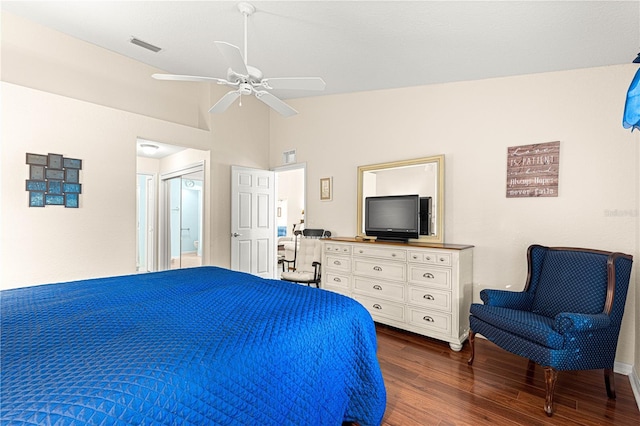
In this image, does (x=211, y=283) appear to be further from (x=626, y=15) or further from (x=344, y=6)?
(x=626, y=15)

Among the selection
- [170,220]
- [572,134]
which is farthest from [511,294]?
[170,220]

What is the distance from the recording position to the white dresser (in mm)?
3029

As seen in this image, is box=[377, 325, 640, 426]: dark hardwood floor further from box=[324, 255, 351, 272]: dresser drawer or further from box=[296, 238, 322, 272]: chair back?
box=[296, 238, 322, 272]: chair back

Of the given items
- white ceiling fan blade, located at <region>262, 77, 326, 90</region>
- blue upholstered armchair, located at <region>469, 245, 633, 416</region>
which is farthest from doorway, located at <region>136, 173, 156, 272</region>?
blue upholstered armchair, located at <region>469, 245, 633, 416</region>

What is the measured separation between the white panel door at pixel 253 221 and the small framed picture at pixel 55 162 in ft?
6.87

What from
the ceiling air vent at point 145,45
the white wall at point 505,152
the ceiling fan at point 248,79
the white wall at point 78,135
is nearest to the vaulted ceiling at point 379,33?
the ceiling air vent at point 145,45

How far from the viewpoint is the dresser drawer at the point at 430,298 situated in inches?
120

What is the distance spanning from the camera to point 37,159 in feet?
10.4

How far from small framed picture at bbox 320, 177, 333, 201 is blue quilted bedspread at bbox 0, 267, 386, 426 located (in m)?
2.75

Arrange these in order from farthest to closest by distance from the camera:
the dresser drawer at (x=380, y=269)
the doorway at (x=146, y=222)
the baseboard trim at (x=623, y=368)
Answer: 1. the doorway at (x=146, y=222)
2. the dresser drawer at (x=380, y=269)
3. the baseboard trim at (x=623, y=368)

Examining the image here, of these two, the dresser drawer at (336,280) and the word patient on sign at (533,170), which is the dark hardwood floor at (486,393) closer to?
the dresser drawer at (336,280)

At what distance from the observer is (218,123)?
15.6 feet

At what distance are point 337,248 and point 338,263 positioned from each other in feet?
0.63

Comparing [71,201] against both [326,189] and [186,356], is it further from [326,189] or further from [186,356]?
[186,356]
